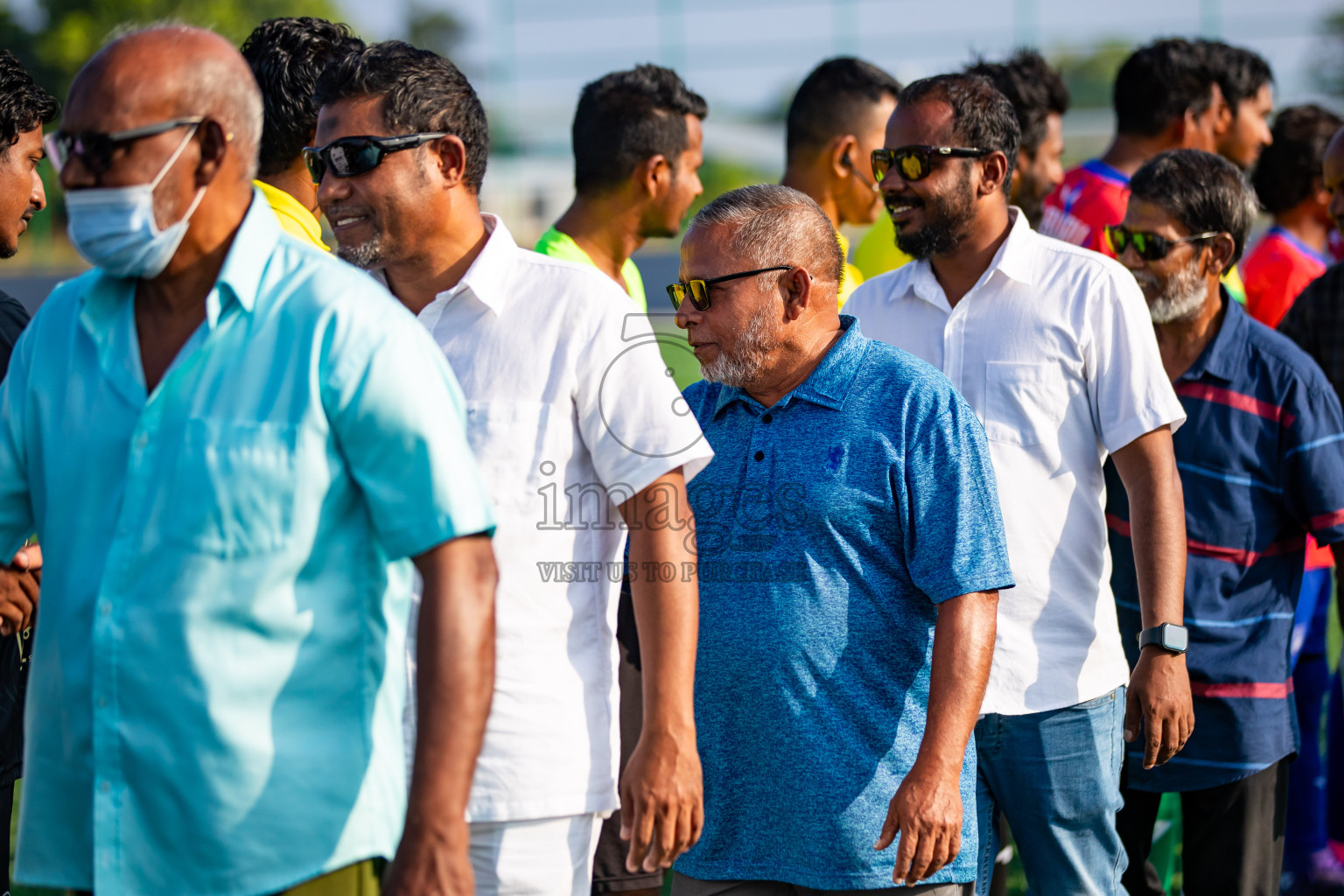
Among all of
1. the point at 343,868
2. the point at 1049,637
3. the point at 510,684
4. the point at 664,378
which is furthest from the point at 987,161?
the point at 343,868

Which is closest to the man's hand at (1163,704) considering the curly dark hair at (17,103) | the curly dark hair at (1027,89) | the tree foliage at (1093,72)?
the curly dark hair at (17,103)

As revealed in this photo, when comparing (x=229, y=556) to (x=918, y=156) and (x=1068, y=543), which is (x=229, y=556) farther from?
(x=918, y=156)

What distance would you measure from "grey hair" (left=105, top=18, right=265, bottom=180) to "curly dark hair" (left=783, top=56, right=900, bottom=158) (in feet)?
12.4

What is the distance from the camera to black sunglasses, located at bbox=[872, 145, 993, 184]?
3789 millimetres

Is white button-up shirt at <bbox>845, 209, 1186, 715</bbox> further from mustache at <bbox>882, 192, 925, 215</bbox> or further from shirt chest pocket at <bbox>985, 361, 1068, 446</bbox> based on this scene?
mustache at <bbox>882, 192, 925, 215</bbox>

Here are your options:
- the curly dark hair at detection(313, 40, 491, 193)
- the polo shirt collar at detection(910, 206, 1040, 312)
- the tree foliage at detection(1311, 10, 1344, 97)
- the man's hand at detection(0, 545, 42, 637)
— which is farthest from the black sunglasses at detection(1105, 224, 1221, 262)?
the tree foliage at detection(1311, 10, 1344, 97)

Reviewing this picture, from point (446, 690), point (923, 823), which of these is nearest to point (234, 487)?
point (446, 690)

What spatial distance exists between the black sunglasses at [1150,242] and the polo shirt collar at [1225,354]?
278 mm

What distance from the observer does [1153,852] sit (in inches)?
202

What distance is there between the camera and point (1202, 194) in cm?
420

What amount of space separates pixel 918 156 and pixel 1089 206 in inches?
72.0

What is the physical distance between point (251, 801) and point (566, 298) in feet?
3.76

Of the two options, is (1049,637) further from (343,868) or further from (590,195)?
(590,195)

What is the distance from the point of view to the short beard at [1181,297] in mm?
4098
